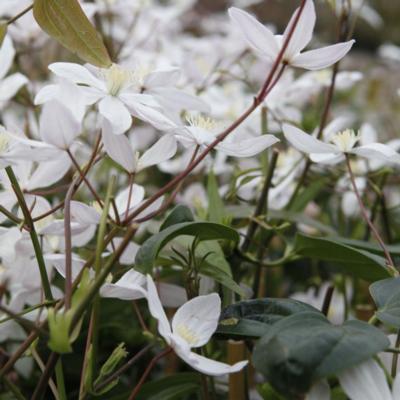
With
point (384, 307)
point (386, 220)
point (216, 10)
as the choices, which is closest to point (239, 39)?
point (386, 220)

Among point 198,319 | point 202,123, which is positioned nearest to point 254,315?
point 198,319

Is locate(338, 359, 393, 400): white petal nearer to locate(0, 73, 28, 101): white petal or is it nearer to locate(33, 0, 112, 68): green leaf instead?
locate(33, 0, 112, 68): green leaf

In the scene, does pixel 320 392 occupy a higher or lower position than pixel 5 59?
lower

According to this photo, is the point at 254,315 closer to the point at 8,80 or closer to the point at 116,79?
the point at 116,79

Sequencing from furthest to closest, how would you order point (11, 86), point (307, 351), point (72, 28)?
point (11, 86)
point (72, 28)
point (307, 351)

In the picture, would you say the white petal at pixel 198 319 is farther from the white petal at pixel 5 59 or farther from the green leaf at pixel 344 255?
the white petal at pixel 5 59

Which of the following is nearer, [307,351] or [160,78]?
[307,351]

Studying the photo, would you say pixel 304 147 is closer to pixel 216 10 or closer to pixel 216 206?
pixel 216 206
